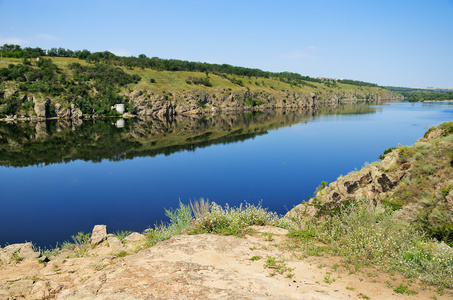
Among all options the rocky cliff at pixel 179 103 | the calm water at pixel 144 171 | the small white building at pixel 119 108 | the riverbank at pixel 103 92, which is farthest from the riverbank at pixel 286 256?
the small white building at pixel 119 108

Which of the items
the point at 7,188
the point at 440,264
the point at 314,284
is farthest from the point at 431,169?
the point at 7,188

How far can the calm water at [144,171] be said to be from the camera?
25844 mm

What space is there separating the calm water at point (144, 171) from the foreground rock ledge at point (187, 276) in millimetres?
12236

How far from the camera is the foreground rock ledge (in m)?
8.43

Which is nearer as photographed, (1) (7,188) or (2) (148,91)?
(1) (7,188)

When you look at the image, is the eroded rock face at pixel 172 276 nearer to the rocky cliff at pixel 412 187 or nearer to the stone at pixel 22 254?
the stone at pixel 22 254

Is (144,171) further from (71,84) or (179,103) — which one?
(179,103)

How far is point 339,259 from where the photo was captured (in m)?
10.7

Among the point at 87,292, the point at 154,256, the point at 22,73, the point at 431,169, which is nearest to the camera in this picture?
the point at 87,292

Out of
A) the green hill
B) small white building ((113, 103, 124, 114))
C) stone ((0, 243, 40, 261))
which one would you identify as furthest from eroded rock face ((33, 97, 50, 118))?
stone ((0, 243, 40, 261))

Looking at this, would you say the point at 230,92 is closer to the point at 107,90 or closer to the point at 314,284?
the point at 107,90

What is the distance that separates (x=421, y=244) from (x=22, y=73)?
428 ft

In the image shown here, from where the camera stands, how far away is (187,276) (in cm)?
941

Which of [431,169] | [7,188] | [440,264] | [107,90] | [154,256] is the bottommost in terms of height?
[7,188]
